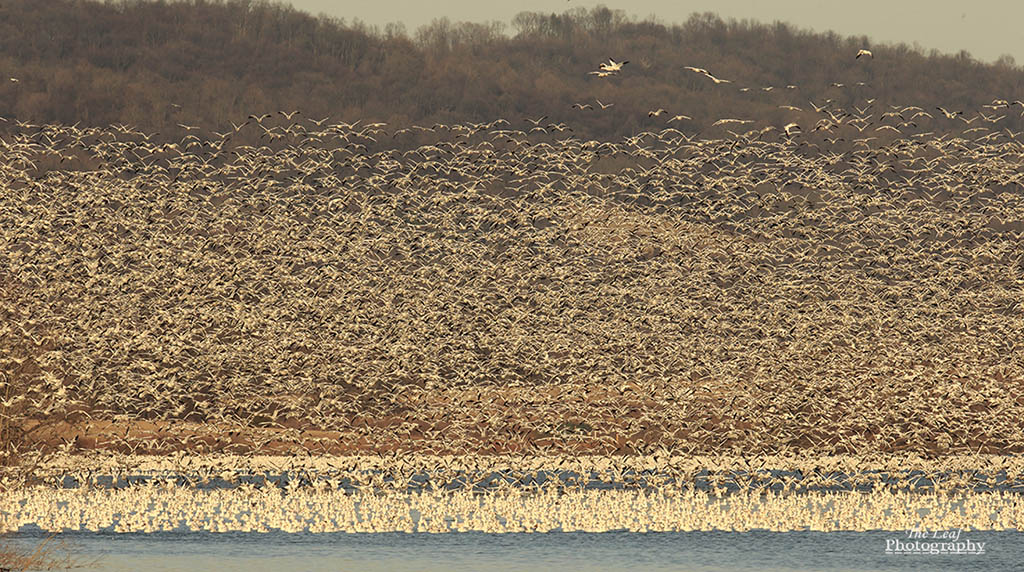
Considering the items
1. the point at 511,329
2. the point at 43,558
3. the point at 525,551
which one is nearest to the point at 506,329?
the point at 511,329

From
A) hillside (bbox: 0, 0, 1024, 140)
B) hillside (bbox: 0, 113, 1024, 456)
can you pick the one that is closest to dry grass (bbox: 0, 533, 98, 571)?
hillside (bbox: 0, 113, 1024, 456)

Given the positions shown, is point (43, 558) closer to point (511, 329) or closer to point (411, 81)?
point (511, 329)

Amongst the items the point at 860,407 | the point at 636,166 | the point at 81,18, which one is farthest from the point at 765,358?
the point at 81,18

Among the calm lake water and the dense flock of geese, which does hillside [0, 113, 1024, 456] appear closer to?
the dense flock of geese

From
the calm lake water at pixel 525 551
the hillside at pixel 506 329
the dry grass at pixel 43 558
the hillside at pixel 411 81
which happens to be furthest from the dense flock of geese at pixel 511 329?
the hillside at pixel 411 81

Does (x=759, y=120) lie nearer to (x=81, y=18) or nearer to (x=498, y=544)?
(x=81, y=18)

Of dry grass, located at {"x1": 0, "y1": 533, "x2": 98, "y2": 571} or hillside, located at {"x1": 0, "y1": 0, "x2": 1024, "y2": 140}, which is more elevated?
hillside, located at {"x1": 0, "y1": 0, "x2": 1024, "y2": 140}

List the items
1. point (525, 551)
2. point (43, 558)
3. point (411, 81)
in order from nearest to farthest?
1. point (43, 558)
2. point (525, 551)
3. point (411, 81)

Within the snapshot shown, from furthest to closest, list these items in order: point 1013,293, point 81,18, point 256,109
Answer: point 81,18 < point 256,109 < point 1013,293

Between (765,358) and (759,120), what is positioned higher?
(759,120)
